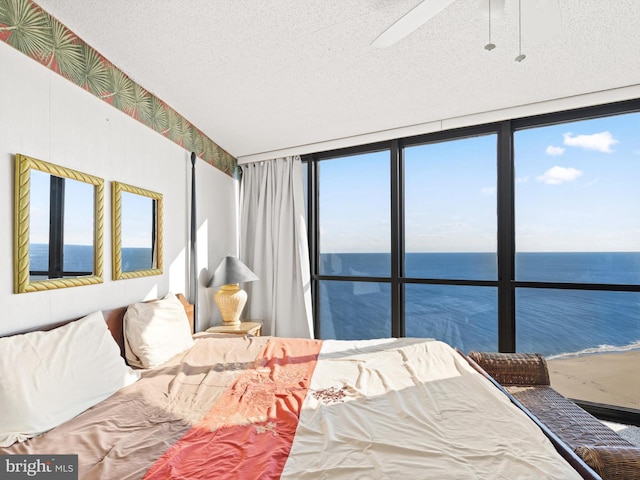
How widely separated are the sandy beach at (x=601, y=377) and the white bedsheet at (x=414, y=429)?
1.78 meters

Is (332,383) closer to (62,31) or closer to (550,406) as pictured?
(550,406)

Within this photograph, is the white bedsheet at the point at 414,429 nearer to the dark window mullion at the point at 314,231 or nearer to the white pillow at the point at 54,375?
the white pillow at the point at 54,375

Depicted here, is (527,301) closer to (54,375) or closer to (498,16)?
(498,16)

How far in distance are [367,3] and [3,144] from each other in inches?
68.9

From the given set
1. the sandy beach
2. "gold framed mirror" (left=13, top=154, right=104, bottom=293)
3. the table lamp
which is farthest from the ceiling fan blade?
the sandy beach

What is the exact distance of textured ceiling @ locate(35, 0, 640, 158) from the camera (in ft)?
5.03

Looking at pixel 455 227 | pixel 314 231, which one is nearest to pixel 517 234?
pixel 455 227

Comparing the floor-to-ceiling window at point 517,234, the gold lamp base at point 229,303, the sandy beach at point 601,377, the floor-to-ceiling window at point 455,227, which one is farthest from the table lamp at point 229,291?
the sandy beach at point 601,377

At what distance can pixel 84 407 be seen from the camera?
1.28m

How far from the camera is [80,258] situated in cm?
168

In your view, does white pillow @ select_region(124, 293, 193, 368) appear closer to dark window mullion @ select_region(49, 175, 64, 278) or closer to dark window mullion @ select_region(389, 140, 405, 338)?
dark window mullion @ select_region(49, 175, 64, 278)

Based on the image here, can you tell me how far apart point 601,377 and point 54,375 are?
3869 mm

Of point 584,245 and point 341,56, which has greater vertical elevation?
point 341,56

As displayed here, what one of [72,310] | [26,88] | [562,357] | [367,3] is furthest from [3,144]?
[562,357]
